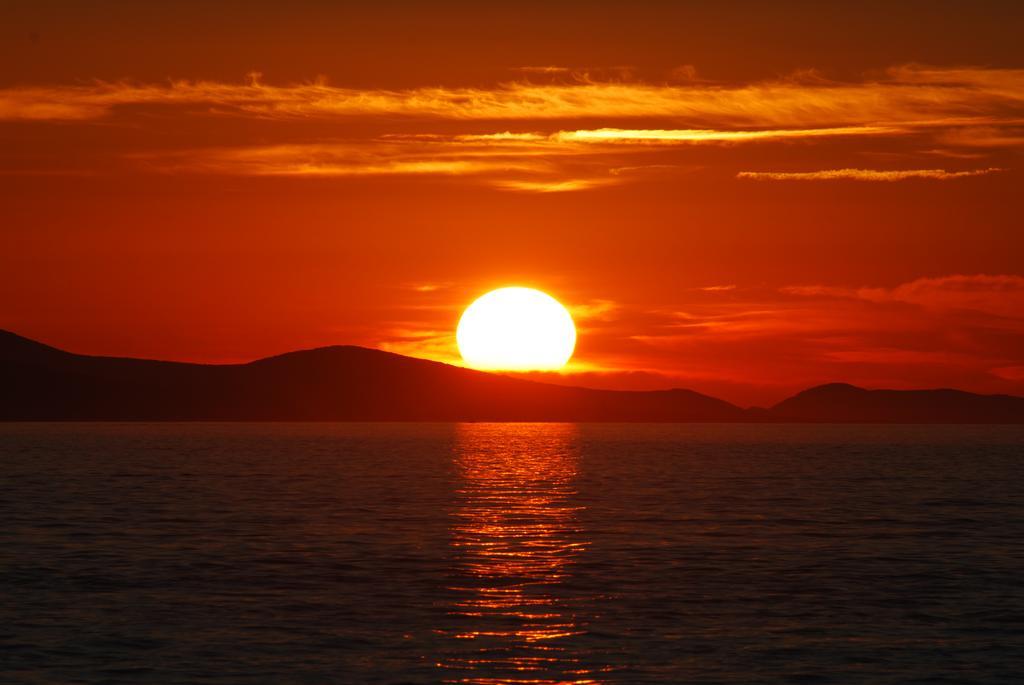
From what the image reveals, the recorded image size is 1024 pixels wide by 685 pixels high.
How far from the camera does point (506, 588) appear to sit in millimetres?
42812

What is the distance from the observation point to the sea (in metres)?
31.4

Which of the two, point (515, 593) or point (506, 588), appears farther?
point (506, 588)

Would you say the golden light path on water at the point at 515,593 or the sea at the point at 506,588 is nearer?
the golden light path on water at the point at 515,593

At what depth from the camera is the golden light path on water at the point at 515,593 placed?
30.9 metres

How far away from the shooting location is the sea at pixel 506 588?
3142 centimetres

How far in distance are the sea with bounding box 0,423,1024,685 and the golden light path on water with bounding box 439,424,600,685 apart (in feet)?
0.40

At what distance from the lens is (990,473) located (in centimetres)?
13025

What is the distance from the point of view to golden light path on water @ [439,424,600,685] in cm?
3089

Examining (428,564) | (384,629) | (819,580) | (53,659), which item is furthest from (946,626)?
(53,659)

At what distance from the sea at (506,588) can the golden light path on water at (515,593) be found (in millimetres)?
123

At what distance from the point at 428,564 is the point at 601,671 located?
18322mm

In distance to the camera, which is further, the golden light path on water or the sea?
the sea

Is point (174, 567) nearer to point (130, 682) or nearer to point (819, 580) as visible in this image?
point (130, 682)

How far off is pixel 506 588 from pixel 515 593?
1128mm
